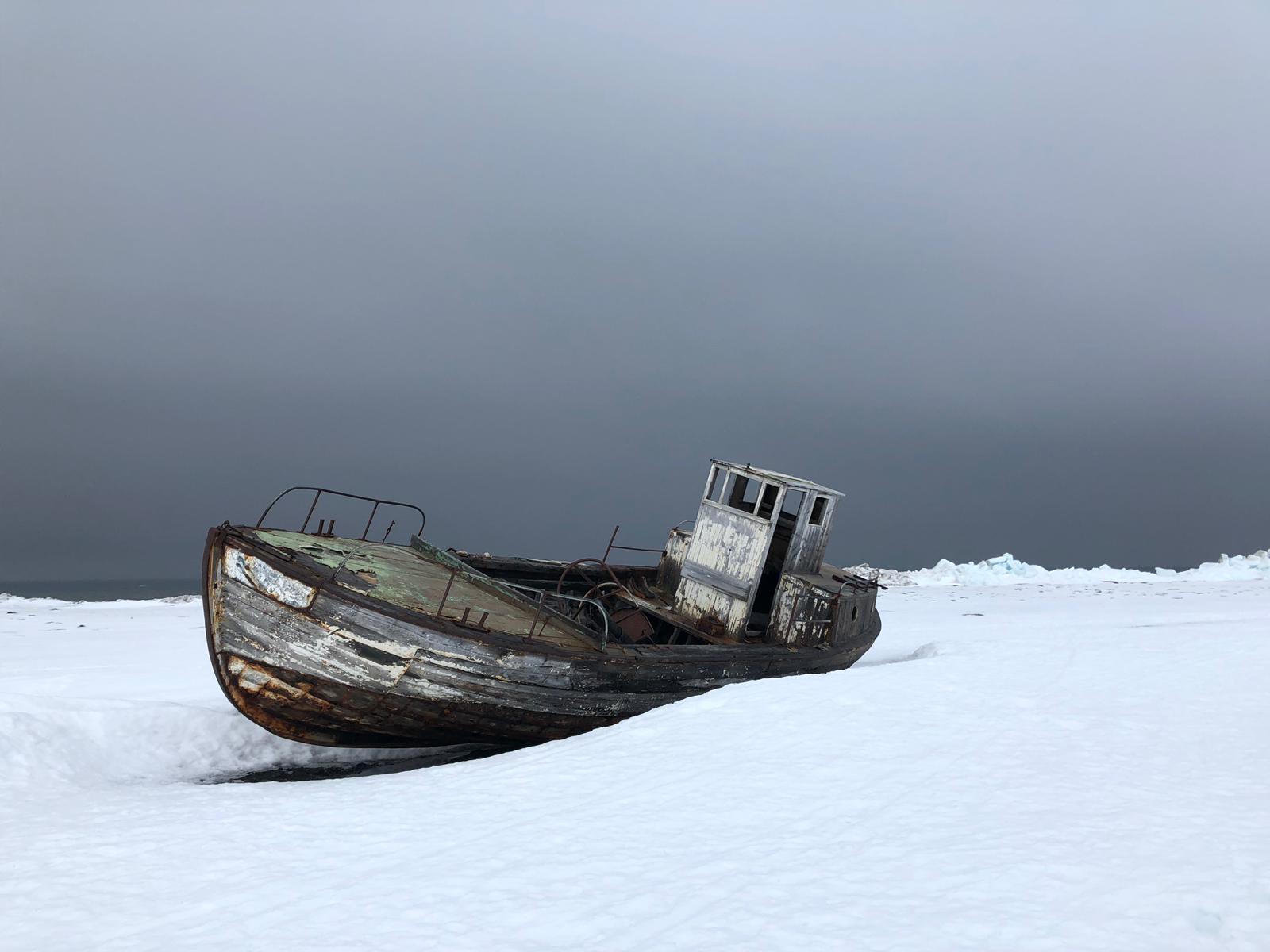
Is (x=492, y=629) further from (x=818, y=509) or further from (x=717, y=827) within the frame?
(x=818, y=509)

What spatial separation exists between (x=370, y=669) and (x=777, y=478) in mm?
7499

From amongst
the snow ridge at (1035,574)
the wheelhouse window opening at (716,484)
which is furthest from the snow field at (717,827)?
the snow ridge at (1035,574)

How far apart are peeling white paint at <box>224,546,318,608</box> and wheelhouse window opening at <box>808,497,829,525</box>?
29.1 feet

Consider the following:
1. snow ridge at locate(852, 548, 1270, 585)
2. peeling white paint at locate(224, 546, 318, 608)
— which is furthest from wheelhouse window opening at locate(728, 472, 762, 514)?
snow ridge at locate(852, 548, 1270, 585)

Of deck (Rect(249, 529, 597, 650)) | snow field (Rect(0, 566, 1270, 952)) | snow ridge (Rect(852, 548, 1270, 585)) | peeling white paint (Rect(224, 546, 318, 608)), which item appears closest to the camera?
snow field (Rect(0, 566, 1270, 952))

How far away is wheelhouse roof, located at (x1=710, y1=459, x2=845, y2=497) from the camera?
543 inches

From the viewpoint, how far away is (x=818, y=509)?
48.5ft

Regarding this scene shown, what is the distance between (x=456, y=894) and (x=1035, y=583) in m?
42.0

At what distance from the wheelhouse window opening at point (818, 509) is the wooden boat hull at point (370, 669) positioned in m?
5.85

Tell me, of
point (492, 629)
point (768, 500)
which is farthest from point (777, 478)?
point (492, 629)

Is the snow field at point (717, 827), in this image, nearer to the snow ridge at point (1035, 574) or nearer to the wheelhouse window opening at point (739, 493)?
the wheelhouse window opening at point (739, 493)

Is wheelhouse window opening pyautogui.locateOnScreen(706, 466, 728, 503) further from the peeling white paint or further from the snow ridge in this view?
the snow ridge

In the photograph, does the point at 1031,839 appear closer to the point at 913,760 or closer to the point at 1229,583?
the point at 913,760

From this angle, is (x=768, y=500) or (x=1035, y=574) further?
(x=1035, y=574)
